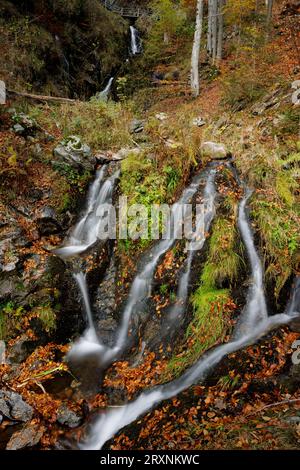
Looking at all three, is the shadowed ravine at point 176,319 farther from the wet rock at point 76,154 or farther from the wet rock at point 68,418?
the wet rock at point 76,154

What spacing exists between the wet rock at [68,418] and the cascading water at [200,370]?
25 cm

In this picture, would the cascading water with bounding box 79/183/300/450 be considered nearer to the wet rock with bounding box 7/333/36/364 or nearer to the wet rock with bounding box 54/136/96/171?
the wet rock with bounding box 7/333/36/364

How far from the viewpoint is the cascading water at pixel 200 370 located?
14.1 feet

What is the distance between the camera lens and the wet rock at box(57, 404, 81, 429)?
4.43 m

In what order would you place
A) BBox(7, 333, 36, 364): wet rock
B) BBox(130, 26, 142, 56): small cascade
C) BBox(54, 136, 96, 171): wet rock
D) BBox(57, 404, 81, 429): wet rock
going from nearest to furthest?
1. BBox(57, 404, 81, 429): wet rock
2. BBox(7, 333, 36, 364): wet rock
3. BBox(54, 136, 96, 171): wet rock
4. BBox(130, 26, 142, 56): small cascade

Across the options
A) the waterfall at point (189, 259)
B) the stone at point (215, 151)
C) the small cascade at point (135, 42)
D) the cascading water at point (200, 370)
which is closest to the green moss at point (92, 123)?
the stone at point (215, 151)

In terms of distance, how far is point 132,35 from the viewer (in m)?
19.0

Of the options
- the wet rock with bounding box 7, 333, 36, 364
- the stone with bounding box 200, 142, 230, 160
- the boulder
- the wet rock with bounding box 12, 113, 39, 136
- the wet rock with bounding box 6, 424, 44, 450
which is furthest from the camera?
the boulder

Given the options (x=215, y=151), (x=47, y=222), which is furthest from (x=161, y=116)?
(x=47, y=222)

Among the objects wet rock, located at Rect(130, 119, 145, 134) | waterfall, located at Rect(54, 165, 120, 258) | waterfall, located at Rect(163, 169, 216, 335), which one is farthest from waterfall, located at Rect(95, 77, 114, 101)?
waterfall, located at Rect(163, 169, 216, 335)

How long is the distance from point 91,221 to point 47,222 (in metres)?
1.16

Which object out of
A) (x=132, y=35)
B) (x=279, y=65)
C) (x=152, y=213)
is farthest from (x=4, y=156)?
(x=132, y=35)

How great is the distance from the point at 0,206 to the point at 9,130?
97.8 inches

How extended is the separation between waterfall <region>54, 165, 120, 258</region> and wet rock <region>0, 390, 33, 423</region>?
3.07 m
